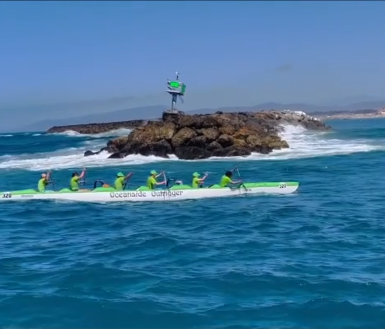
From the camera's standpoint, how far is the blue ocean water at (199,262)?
36.2 ft

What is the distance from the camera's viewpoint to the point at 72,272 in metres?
13.9

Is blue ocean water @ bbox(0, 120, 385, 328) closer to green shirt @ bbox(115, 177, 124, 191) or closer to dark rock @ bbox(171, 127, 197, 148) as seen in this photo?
green shirt @ bbox(115, 177, 124, 191)

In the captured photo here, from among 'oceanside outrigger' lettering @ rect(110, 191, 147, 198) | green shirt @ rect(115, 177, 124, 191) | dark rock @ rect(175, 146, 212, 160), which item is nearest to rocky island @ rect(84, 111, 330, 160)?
dark rock @ rect(175, 146, 212, 160)

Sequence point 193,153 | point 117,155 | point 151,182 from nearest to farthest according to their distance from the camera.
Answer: point 151,182 < point 193,153 < point 117,155

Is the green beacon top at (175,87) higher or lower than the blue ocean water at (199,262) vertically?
higher

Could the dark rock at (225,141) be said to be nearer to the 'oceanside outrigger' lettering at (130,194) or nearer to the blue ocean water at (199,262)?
the blue ocean water at (199,262)

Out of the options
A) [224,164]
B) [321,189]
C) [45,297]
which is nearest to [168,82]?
[224,164]

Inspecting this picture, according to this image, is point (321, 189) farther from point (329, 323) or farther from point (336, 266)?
point (329, 323)

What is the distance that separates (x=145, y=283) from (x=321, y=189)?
54.4 feet

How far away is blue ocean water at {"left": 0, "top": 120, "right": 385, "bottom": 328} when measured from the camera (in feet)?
36.2

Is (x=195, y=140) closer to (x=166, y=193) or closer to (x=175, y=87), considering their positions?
(x=175, y=87)

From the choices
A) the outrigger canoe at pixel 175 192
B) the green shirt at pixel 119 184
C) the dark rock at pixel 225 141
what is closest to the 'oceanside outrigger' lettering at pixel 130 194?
the outrigger canoe at pixel 175 192

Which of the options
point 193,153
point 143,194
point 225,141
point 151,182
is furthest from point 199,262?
point 225,141

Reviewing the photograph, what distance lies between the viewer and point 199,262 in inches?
573
